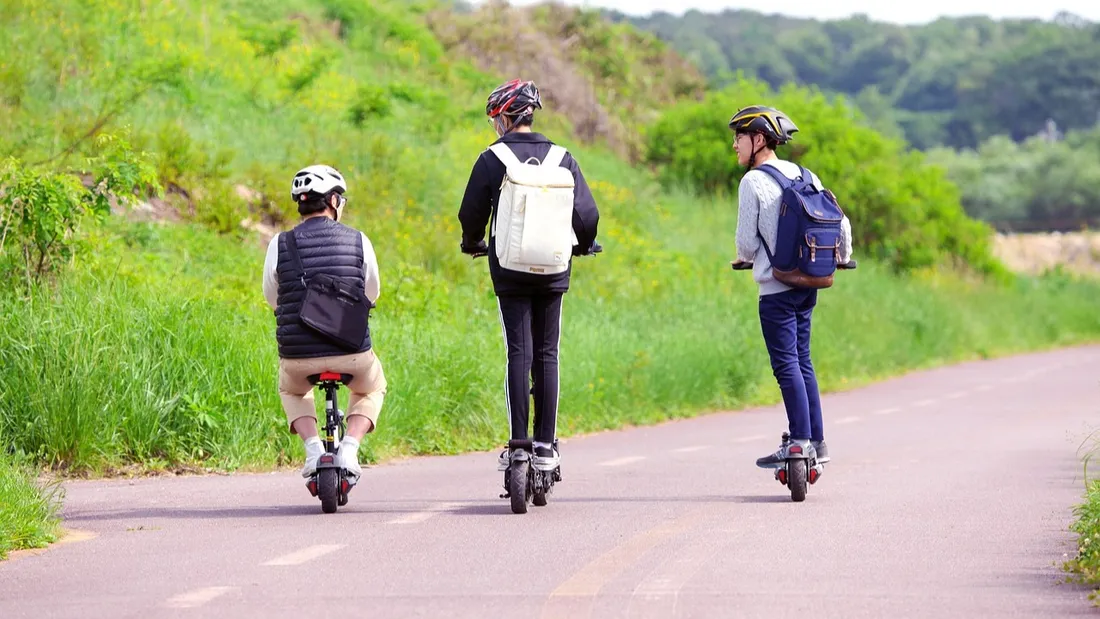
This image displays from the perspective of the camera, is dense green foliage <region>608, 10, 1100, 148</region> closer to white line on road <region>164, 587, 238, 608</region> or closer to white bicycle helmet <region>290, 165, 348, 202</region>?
white bicycle helmet <region>290, 165, 348, 202</region>

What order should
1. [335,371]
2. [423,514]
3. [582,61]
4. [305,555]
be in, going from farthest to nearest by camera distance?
1. [582,61]
2. [423,514]
3. [335,371]
4. [305,555]

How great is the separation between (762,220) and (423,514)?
247 centimetres

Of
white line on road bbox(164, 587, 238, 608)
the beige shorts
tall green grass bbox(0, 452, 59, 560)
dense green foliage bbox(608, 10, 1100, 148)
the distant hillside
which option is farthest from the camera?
dense green foliage bbox(608, 10, 1100, 148)

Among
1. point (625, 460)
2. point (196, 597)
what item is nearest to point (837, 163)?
point (625, 460)

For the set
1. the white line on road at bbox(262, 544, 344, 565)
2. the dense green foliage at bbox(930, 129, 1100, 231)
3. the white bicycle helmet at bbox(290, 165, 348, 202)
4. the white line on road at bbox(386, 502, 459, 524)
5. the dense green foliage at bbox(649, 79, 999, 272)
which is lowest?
the white line on road at bbox(262, 544, 344, 565)

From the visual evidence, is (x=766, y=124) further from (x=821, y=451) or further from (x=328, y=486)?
(x=328, y=486)

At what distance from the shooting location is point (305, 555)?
793 cm

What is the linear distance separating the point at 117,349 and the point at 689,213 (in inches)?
899

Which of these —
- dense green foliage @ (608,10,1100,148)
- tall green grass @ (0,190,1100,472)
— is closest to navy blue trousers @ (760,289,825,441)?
tall green grass @ (0,190,1100,472)

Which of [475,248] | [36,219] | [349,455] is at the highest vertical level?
[36,219]

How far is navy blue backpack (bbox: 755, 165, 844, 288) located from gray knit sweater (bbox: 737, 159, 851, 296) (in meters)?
0.06

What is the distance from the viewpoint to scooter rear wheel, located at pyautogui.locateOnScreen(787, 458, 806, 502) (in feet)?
32.7

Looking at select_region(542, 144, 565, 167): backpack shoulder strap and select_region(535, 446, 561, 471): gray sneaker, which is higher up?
select_region(542, 144, 565, 167): backpack shoulder strap

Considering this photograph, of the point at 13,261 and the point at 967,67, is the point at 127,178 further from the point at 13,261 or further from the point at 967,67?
the point at 967,67
